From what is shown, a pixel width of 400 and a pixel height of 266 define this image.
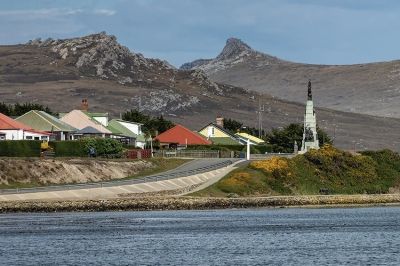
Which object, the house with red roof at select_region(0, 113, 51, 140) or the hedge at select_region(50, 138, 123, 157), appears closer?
the hedge at select_region(50, 138, 123, 157)

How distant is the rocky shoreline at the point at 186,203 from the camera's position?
108 m

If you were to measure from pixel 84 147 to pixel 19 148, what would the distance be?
1250cm

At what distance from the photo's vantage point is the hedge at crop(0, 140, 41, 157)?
141 metres

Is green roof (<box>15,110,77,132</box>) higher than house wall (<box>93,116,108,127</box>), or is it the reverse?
house wall (<box>93,116,108,127</box>)

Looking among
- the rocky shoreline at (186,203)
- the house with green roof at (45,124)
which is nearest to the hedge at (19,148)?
the rocky shoreline at (186,203)

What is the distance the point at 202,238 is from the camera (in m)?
82.2

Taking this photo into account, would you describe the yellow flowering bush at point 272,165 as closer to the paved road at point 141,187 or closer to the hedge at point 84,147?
the paved road at point 141,187

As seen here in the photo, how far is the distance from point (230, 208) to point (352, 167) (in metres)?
39.0

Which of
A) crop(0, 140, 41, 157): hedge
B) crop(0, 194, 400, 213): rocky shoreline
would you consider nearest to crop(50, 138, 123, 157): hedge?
crop(0, 140, 41, 157): hedge

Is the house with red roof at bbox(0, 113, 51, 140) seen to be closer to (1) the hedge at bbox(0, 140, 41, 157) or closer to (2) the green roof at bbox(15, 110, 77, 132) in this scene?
(2) the green roof at bbox(15, 110, 77, 132)

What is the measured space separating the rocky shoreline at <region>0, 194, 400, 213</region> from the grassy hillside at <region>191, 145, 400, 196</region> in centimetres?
615

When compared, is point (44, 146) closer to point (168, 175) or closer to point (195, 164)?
point (168, 175)

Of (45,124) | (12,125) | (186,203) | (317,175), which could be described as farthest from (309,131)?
(186,203)

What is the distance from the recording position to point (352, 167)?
155250mm
